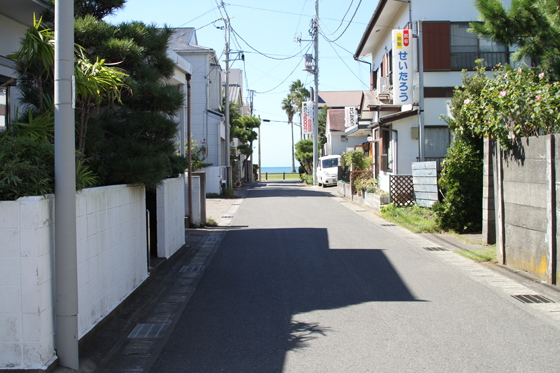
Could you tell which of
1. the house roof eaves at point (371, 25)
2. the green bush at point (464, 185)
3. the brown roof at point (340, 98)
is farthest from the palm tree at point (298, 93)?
the green bush at point (464, 185)

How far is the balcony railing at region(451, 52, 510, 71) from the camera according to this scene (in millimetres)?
14180

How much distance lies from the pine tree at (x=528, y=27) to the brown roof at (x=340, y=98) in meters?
53.7

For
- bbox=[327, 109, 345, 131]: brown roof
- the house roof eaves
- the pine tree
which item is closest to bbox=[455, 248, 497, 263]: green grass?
the pine tree

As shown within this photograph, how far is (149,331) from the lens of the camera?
457 centimetres

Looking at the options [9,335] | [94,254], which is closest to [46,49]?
[94,254]

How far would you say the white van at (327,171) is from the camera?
3159 cm

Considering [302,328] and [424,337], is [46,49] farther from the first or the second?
[424,337]

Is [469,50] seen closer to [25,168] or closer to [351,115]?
[351,115]

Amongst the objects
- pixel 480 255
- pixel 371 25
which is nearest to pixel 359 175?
pixel 371 25

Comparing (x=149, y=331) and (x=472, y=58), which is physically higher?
(x=472, y=58)

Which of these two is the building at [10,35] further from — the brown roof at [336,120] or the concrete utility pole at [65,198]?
the brown roof at [336,120]

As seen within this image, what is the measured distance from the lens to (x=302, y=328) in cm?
457

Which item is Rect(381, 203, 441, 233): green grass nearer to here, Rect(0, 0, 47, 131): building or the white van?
Rect(0, 0, 47, 131): building

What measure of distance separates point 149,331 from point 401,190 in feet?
37.9
